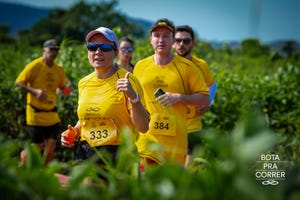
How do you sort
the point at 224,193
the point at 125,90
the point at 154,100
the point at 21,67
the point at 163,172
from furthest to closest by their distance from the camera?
the point at 21,67 → the point at 154,100 → the point at 125,90 → the point at 163,172 → the point at 224,193

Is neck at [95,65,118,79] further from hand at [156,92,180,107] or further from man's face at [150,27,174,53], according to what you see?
man's face at [150,27,174,53]

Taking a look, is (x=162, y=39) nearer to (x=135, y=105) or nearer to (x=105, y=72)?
(x=105, y=72)

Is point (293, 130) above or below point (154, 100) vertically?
below

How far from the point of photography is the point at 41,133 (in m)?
7.60

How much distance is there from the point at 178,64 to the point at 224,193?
318cm

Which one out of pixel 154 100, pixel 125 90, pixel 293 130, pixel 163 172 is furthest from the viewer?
pixel 293 130

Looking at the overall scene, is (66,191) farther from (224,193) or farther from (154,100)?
(154,100)

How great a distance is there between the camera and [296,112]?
900 cm

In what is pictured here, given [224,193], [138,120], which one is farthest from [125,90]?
A: [224,193]

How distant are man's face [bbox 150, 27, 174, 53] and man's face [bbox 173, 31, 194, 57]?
126cm

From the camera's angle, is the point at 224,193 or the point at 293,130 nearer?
the point at 224,193

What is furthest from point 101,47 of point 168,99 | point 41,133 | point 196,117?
point 41,133

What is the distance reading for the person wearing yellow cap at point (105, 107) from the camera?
12.4 ft

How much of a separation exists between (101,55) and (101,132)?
0.58m
